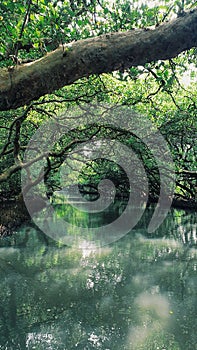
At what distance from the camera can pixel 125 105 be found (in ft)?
29.4

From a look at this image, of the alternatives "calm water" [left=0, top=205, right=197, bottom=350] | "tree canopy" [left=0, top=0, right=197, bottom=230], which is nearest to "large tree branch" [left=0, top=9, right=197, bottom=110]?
"tree canopy" [left=0, top=0, right=197, bottom=230]

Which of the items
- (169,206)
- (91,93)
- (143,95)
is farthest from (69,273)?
Answer: (169,206)

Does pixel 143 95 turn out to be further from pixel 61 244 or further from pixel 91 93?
pixel 61 244

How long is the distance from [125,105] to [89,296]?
581 cm

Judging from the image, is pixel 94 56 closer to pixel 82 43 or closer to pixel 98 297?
pixel 82 43

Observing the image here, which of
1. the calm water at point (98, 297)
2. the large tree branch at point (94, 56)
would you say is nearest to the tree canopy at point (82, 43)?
the large tree branch at point (94, 56)

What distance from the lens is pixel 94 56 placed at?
104 inches

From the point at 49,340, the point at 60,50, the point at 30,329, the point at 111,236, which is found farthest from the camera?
the point at 111,236

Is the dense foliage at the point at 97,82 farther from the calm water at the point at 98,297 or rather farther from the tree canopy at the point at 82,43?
the calm water at the point at 98,297

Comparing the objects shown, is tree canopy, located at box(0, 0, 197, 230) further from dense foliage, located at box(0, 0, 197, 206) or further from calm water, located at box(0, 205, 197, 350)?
calm water, located at box(0, 205, 197, 350)

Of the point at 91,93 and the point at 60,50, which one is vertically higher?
the point at 91,93

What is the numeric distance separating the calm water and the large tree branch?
9.51 ft

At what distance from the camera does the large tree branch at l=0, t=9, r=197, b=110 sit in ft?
8.49

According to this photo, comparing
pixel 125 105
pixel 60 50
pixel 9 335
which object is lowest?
pixel 9 335
